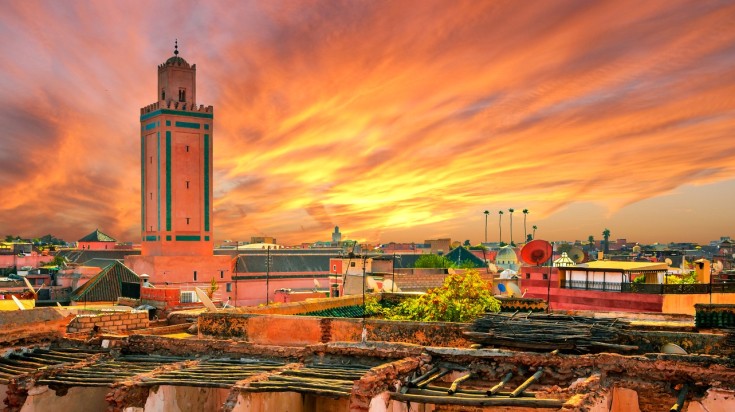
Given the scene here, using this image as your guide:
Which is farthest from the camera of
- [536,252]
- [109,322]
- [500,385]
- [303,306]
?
[536,252]

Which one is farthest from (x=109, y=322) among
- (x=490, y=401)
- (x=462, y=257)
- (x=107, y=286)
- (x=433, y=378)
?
(x=462, y=257)

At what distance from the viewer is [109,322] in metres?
14.8

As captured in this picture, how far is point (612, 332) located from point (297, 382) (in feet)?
17.3

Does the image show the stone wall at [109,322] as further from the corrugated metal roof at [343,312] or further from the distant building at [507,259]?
the distant building at [507,259]

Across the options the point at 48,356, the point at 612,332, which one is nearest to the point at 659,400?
the point at 612,332

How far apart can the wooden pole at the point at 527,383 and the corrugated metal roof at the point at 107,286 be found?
3593cm

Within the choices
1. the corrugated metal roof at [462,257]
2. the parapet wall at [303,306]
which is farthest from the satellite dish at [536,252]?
the corrugated metal roof at [462,257]

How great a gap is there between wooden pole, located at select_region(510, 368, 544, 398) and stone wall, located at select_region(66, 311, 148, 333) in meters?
9.82

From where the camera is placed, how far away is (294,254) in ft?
237

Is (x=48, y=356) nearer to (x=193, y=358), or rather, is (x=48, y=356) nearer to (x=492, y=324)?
(x=193, y=358)

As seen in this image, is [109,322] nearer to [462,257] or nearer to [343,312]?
[343,312]

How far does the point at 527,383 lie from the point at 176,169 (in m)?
47.4

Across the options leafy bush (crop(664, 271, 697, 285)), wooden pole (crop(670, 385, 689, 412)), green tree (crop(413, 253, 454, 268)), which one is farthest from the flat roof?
green tree (crop(413, 253, 454, 268))

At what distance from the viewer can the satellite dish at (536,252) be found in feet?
65.4
